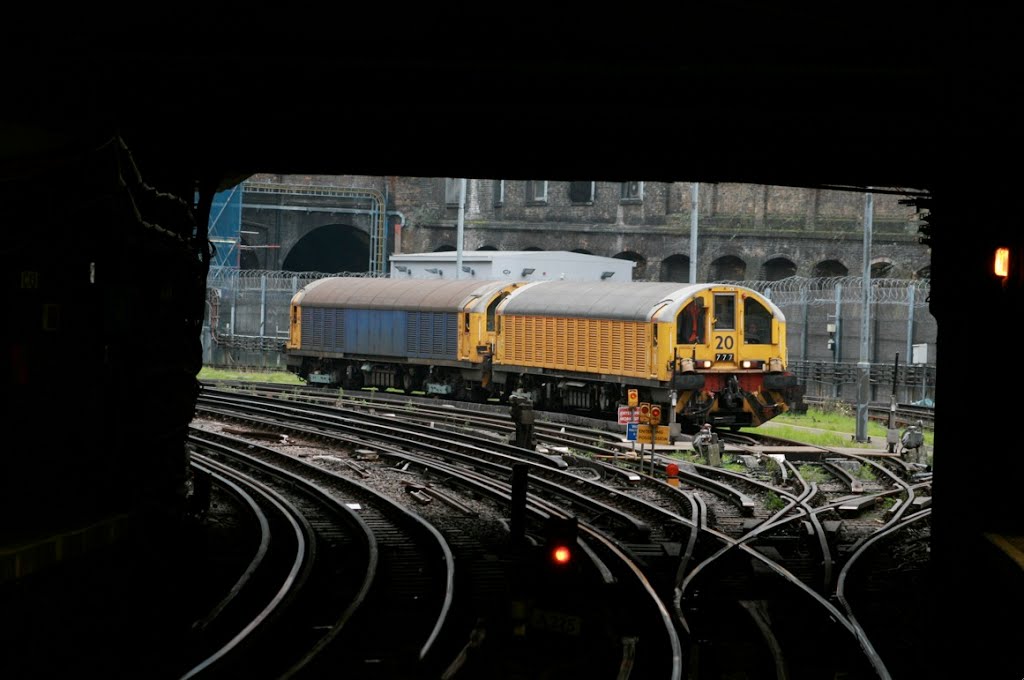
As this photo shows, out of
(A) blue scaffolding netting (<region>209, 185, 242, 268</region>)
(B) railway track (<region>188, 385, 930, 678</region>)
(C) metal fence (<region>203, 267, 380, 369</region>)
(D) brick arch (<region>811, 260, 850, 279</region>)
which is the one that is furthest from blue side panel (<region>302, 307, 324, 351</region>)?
(D) brick arch (<region>811, 260, 850, 279</region>)

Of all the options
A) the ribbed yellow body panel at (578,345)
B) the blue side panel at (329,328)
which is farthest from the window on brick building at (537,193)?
the ribbed yellow body panel at (578,345)

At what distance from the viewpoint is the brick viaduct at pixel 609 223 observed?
46.8 meters

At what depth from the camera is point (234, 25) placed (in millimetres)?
9586

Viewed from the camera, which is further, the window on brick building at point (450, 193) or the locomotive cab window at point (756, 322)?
the window on brick building at point (450, 193)

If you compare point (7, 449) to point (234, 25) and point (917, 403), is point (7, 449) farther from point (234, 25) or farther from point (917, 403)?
point (917, 403)

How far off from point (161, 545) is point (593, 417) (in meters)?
16.7

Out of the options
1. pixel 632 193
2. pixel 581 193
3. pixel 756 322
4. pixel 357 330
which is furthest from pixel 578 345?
pixel 581 193

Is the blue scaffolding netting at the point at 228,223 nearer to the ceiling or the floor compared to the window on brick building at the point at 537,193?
nearer to the floor

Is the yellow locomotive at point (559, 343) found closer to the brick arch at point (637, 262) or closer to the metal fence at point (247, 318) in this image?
the metal fence at point (247, 318)

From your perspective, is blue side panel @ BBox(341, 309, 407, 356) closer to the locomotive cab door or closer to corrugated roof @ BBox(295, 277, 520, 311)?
corrugated roof @ BBox(295, 277, 520, 311)

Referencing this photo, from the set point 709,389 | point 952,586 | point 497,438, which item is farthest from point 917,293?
point 952,586

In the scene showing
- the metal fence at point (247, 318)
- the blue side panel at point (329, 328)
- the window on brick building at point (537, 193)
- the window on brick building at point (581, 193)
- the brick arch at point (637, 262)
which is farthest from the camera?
the window on brick building at point (537, 193)

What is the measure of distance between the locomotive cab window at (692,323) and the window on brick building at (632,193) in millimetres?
23562

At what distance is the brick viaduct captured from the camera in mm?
46812
